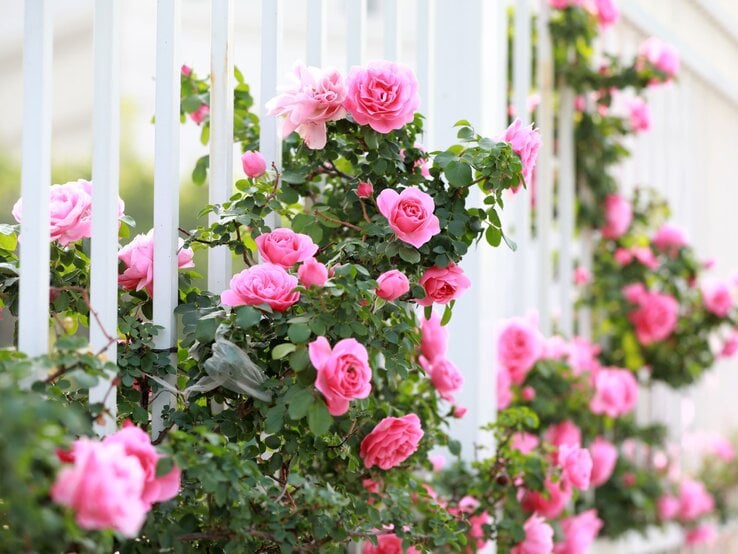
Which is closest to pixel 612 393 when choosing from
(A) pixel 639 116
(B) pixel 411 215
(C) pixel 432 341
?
(A) pixel 639 116

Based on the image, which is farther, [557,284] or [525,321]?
[557,284]

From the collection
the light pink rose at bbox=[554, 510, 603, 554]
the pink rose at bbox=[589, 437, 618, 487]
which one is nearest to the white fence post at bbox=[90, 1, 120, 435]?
the light pink rose at bbox=[554, 510, 603, 554]

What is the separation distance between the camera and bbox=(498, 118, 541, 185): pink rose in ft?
5.87

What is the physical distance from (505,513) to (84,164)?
8.94 metres

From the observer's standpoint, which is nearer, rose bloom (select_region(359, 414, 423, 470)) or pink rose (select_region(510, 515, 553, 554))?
rose bloom (select_region(359, 414, 423, 470))

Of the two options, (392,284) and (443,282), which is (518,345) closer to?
(443,282)

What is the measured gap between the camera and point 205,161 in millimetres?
2125

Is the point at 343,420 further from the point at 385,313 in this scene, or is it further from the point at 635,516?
the point at 635,516

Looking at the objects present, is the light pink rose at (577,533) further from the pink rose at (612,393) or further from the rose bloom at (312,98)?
the rose bloom at (312,98)

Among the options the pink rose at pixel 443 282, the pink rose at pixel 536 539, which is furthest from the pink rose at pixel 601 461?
the pink rose at pixel 443 282

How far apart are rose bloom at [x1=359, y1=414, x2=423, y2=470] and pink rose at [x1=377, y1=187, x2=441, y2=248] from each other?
35 centimetres

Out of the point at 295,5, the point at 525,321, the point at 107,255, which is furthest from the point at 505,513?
the point at 295,5

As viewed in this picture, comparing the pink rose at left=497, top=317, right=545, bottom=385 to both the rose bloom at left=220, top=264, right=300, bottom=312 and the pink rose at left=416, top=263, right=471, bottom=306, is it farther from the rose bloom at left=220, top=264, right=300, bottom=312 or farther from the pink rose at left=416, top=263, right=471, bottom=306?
the rose bloom at left=220, top=264, right=300, bottom=312

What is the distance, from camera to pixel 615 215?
3568 millimetres
